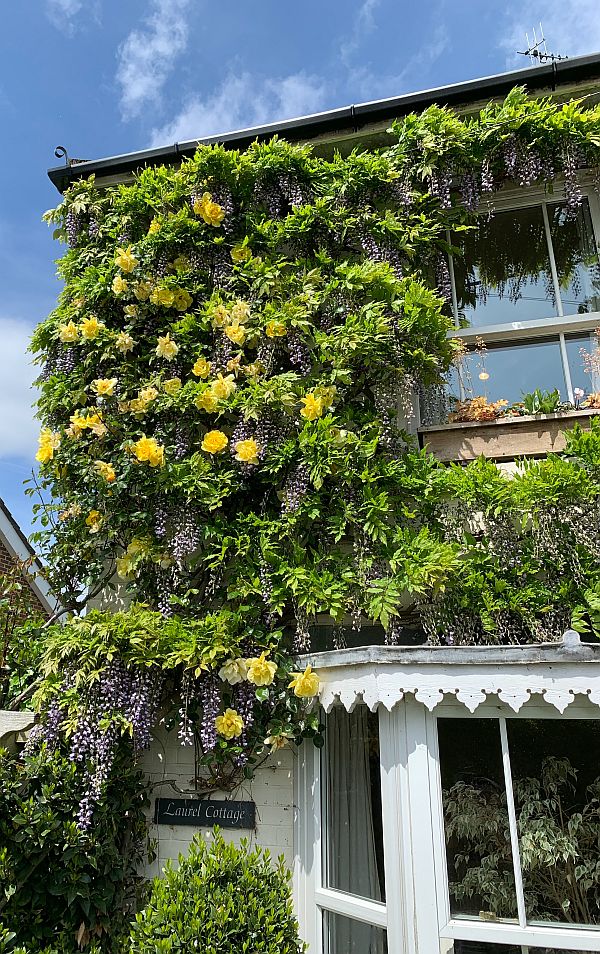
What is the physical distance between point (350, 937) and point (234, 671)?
1.52 m

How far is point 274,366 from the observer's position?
15.4 feet

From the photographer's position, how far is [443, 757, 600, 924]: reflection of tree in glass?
288 cm

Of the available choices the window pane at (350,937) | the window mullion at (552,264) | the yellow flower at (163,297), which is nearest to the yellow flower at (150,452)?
the yellow flower at (163,297)

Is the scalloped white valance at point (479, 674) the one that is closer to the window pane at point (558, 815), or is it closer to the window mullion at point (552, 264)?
the window pane at point (558, 815)

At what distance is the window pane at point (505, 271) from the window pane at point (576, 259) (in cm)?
9

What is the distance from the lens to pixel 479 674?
3.09 metres

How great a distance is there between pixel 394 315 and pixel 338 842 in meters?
3.37

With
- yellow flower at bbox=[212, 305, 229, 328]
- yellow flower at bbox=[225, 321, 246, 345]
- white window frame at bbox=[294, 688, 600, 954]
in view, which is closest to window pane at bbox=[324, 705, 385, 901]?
white window frame at bbox=[294, 688, 600, 954]

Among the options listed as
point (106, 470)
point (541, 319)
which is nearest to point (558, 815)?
point (541, 319)

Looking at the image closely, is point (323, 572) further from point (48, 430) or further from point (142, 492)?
point (48, 430)

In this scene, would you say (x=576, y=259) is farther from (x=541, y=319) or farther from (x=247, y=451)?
(x=247, y=451)

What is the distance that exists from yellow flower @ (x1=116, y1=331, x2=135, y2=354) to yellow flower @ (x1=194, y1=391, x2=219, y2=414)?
32.5 inches

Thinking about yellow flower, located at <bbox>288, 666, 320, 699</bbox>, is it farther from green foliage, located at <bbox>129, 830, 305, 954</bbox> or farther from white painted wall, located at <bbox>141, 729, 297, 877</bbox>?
green foliage, located at <bbox>129, 830, 305, 954</bbox>

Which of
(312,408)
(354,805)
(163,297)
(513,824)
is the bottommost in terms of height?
(513,824)
